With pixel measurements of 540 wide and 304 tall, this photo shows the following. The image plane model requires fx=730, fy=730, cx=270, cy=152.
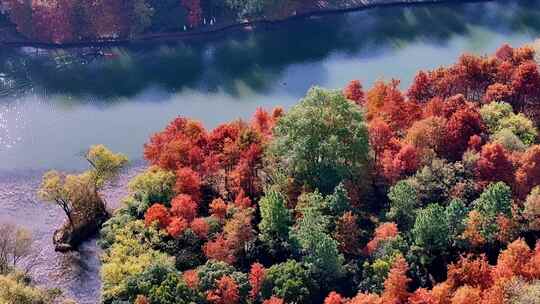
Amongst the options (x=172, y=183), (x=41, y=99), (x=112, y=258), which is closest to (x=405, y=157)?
(x=172, y=183)

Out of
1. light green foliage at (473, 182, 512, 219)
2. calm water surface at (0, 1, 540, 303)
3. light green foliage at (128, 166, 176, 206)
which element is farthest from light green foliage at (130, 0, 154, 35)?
light green foliage at (473, 182, 512, 219)

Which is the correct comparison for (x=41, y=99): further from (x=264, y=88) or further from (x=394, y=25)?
(x=394, y=25)

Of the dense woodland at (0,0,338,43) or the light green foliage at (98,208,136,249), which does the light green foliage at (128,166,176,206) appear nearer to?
the light green foliage at (98,208,136,249)

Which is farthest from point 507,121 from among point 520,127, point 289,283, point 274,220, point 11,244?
point 11,244

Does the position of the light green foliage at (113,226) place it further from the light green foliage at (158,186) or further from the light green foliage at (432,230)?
the light green foliage at (432,230)

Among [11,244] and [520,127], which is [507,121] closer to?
[520,127]

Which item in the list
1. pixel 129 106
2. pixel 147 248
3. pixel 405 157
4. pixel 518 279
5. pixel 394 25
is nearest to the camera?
pixel 518 279

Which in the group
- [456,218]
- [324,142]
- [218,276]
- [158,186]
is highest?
[324,142]
